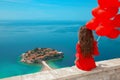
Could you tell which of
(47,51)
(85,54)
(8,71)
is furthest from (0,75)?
(85,54)

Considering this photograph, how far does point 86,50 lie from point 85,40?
0.46ft

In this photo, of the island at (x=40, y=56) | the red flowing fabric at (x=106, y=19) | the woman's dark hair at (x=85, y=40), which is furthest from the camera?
the island at (x=40, y=56)

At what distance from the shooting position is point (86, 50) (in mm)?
2641

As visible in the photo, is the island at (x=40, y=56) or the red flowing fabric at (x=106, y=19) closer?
the red flowing fabric at (x=106, y=19)

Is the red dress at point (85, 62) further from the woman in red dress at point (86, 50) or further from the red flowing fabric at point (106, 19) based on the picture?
the red flowing fabric at point (106, 19)

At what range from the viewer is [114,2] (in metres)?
2.38

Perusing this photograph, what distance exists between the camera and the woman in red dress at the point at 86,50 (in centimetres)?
259

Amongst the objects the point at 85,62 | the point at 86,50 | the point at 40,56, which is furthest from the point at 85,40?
the point at 40,56

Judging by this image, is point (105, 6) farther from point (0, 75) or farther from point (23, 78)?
point (0, 75)

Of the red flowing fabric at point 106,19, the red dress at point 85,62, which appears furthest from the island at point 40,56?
the red flowing fabric at point 106,19

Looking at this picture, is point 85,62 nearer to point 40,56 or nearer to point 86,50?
point 86,50

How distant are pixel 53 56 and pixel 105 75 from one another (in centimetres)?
3050

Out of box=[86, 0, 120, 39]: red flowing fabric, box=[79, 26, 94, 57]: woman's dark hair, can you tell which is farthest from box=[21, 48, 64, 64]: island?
box=[86, 0, 120, 39]: red flowing fabric

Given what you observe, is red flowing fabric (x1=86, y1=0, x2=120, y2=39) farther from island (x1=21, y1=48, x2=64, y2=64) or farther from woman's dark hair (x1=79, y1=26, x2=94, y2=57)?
island (x1=21, y1=48, x2=64, y2=64)
